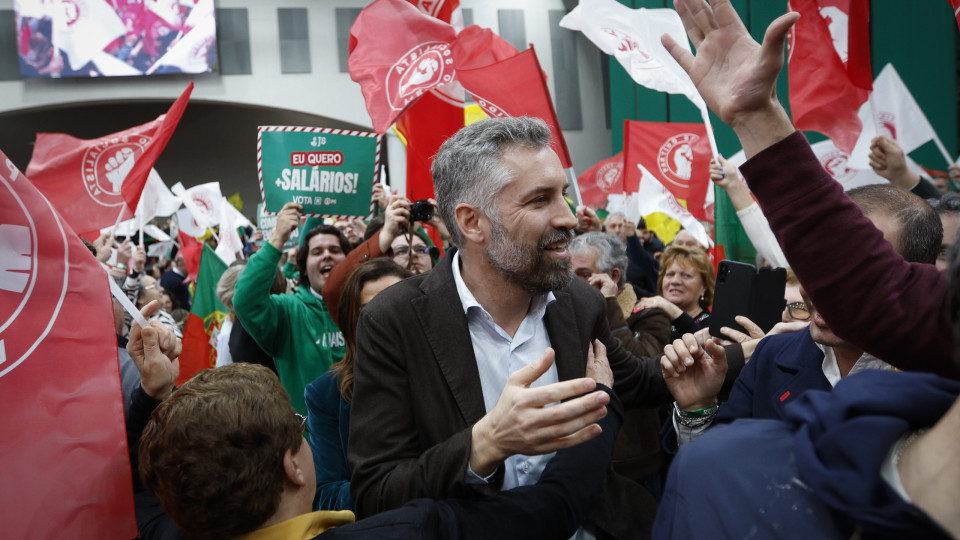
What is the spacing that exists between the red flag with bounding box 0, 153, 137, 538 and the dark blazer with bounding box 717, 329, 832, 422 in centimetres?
150

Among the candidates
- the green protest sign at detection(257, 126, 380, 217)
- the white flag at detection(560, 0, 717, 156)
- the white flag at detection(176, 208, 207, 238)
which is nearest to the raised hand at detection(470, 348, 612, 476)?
the green protest sign at detection(257, 126, 380, 217)

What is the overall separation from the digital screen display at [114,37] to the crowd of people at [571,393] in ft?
64.6

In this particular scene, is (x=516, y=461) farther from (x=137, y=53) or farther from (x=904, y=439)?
(x=137, y=53)

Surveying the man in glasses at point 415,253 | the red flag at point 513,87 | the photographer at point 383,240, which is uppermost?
the red flag at point 513,87

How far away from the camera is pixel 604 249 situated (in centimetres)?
430

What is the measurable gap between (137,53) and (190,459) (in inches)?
841

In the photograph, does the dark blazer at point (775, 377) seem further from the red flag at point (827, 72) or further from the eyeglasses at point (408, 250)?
the red flag at point (827, 72)

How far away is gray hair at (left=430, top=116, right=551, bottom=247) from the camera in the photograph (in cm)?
180

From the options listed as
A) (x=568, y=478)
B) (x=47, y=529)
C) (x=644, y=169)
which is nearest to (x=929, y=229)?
(x=568, y=478)

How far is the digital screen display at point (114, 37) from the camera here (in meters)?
19.2

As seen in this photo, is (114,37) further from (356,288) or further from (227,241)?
(356,288)

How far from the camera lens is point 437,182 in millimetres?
1975

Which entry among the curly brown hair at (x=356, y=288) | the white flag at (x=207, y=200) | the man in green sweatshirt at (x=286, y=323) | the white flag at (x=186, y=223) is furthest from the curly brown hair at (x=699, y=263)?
the white flag at (x=186, y=223)

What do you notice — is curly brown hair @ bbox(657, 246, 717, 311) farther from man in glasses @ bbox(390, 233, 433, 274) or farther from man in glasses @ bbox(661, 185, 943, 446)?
man in glasses @ bbox(661, 185, 943, 446)
